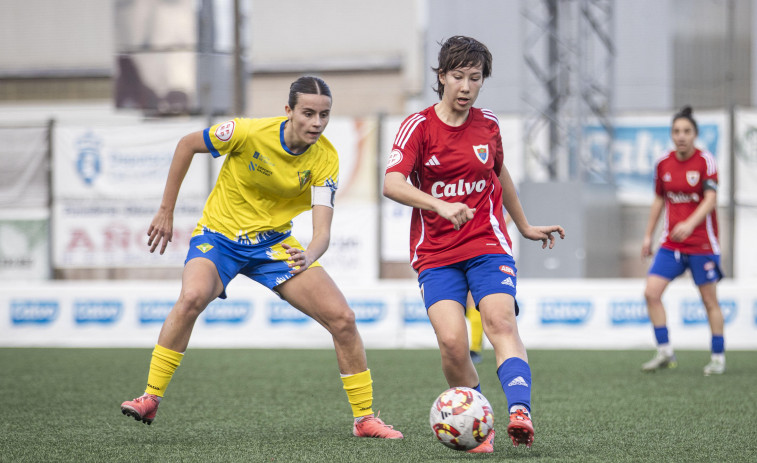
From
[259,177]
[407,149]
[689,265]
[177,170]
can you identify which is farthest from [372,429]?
[689,265]

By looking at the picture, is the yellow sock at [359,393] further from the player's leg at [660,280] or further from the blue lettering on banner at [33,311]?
the blue lettering on banner at [33,311]

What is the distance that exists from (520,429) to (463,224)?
3.13ft

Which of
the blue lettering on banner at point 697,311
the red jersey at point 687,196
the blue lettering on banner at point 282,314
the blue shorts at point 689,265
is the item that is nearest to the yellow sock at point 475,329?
the blue shorts at point 689,265

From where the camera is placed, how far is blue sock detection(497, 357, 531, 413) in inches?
161

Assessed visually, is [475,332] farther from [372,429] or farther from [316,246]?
[316,246]

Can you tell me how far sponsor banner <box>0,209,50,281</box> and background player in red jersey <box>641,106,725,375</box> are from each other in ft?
33.8

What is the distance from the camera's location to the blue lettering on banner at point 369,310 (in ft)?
39.8

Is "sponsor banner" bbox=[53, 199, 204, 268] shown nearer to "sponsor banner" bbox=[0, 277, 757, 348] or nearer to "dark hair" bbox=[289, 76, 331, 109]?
"sponsor banner" bbox=[0, 277, 757, 348]

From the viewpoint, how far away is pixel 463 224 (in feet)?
Result: 14.4

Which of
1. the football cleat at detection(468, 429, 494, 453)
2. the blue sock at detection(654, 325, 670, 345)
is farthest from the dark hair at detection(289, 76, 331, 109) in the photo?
the blue sock at detection(654, 325, 670, 345)

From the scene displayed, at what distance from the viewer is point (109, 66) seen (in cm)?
2711

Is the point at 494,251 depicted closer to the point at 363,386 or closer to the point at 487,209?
→ the point at 487,209

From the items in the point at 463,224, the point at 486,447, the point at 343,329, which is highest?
the point at 463,224

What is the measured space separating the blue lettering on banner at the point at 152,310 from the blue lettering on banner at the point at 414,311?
2.94 meters
